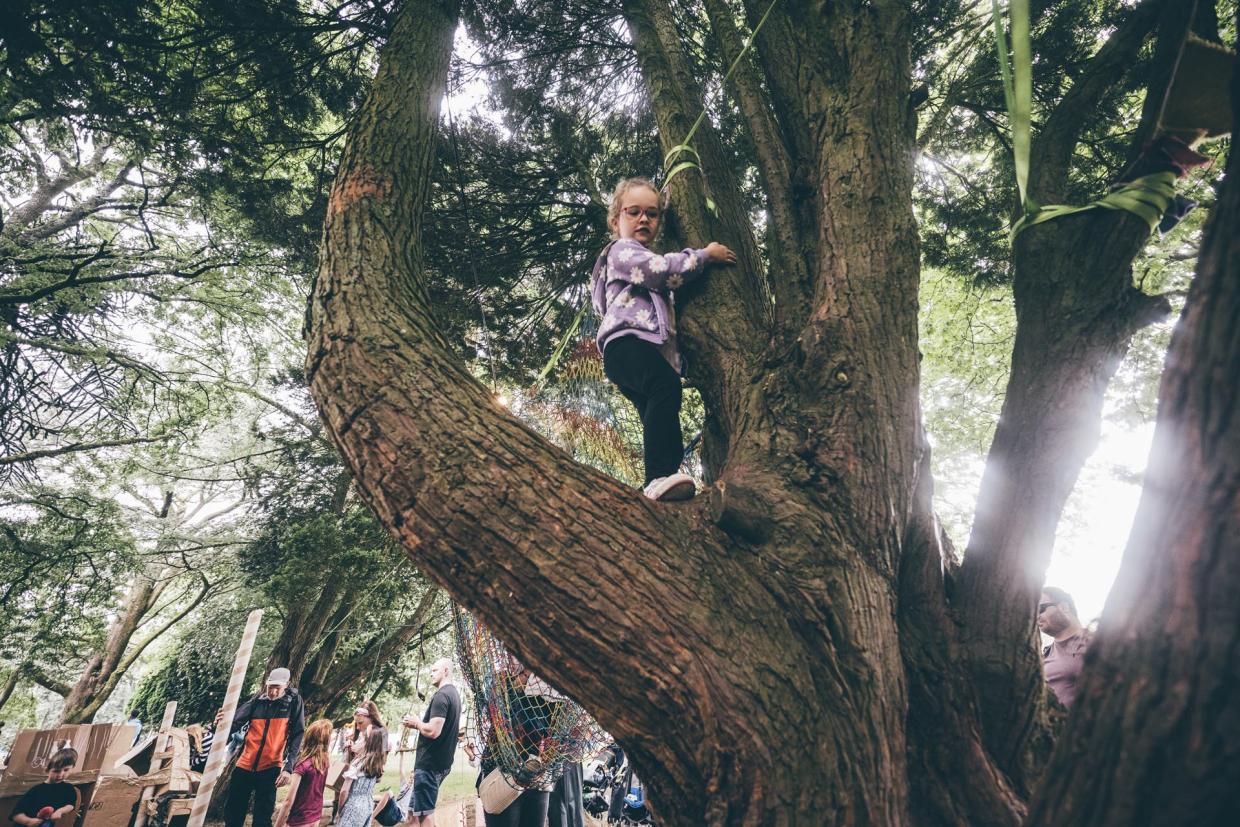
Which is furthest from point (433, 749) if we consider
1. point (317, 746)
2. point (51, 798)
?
point (51, 798)

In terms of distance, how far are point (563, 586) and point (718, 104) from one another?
4.29m

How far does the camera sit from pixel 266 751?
511 cm

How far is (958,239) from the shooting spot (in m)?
4.19

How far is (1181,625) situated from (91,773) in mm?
8878

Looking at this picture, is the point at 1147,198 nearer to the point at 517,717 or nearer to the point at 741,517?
the point at 741,517

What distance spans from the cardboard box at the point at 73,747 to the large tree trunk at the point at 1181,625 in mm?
8264

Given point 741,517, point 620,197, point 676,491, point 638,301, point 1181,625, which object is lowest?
point 1181,625

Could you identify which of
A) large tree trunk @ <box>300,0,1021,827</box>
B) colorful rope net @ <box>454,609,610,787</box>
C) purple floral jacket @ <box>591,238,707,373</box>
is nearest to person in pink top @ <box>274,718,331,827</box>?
colorful rope net @ <box>454,609,610,787</box>

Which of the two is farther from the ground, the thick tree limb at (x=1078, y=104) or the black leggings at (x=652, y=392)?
the thick tree limb at (x=1078, y=104)

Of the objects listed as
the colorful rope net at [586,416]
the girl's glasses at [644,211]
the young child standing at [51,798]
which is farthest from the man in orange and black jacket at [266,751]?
the girl's glasses at [644,211]

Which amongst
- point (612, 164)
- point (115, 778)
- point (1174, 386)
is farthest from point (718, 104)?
point (115, 778)

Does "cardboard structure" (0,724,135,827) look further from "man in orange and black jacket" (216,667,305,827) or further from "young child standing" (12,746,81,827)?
"man in orange and black jacket" (216,667,305,827)

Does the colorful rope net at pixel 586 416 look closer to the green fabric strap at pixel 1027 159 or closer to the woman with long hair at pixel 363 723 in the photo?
the green fabric strap at pixel 1027 159

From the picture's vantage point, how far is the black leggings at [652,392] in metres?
2.07
